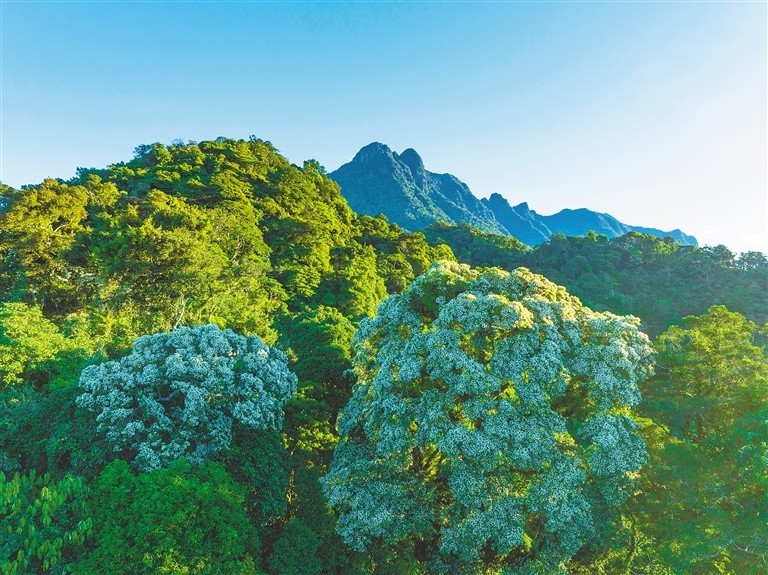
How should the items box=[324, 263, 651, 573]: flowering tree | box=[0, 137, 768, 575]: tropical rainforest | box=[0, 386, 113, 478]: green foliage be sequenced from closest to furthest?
box=[0, 137, 768, 575]: tropical rainforest < box=[324, 263, 651, 573]: flowering tree < box=[0, 386, 113, 478]: green foliage

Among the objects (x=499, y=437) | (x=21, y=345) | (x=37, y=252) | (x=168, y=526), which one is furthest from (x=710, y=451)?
(x=37, y=252)

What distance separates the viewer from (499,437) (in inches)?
430

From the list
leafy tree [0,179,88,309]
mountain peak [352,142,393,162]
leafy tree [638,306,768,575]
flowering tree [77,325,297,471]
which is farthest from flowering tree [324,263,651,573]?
mountain peak [352,142,393,162]

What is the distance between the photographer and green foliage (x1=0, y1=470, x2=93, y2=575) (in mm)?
8609

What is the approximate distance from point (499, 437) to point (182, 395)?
10.8 m

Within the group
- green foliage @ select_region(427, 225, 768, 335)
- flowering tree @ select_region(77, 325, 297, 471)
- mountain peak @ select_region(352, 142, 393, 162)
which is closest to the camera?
flowering tree @ select_region(77, 325, 297, 471)

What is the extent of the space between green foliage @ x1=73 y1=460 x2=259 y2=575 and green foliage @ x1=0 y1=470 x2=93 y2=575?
1.58 feet

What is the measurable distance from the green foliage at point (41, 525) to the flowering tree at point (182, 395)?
2.14 metres

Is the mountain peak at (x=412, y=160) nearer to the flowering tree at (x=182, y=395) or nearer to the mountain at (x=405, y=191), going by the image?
the mountain at (x=405, y=191)

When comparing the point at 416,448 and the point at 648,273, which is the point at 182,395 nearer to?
the point at 416,448

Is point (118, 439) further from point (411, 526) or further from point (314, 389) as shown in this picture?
point (411, 526)

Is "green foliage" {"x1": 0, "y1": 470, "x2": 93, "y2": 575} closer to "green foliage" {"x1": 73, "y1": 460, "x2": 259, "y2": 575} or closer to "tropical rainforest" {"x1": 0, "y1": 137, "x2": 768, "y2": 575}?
"tropical rainforest" {"x1": 0, "y1": 137, "x2": 768, "y2": 575}

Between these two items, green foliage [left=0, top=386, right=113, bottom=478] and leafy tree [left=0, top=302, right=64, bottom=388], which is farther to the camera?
leafy tree [left=0, top=302, right=64, bottom=388]

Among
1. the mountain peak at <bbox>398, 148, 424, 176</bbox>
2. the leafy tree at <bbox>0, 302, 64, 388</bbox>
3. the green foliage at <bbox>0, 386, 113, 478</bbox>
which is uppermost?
the mountain peak at <bbox>398, 148, 424, 176</bbox>
